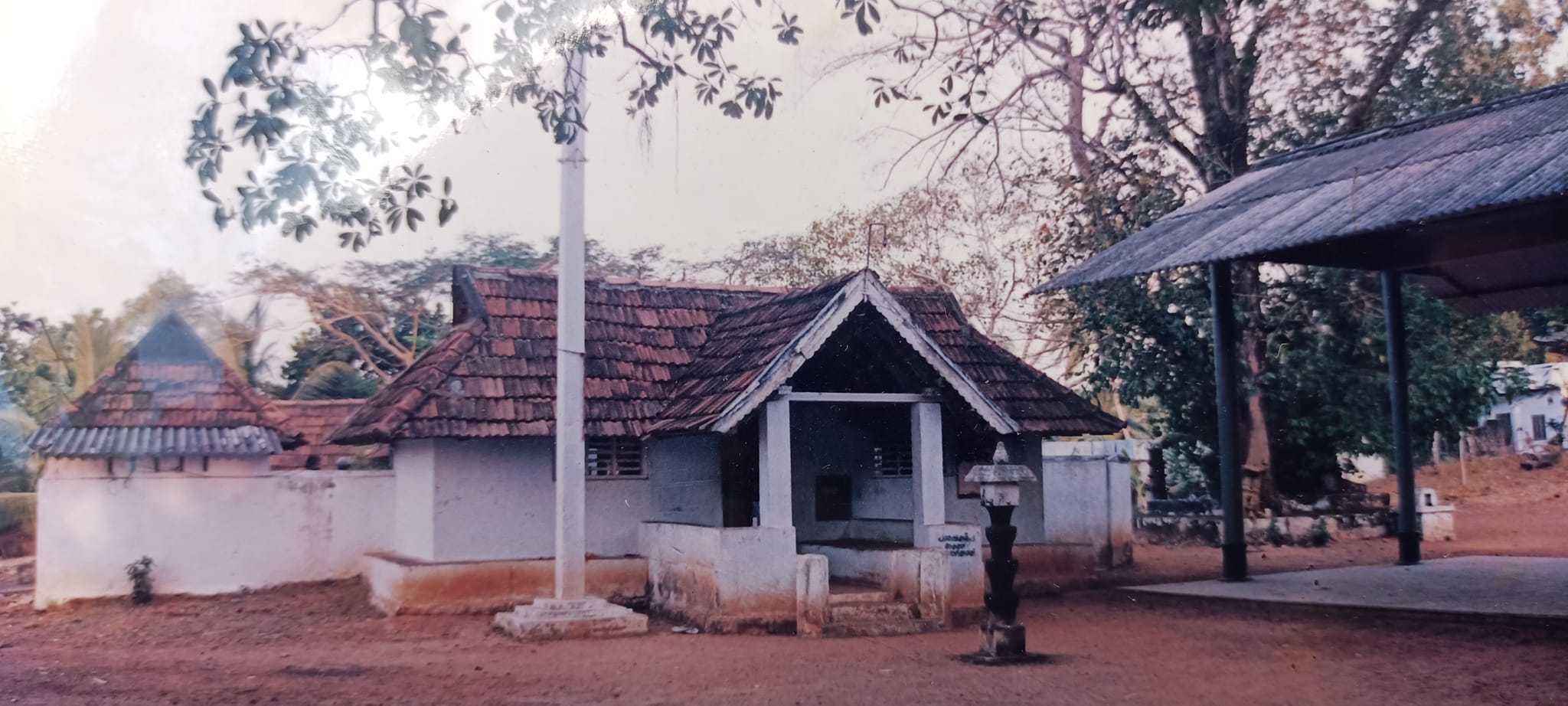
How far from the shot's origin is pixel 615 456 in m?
13.6

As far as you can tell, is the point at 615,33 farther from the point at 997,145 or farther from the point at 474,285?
the point at 997,145

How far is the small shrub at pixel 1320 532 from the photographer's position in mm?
19094

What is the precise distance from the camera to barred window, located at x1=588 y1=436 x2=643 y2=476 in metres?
13.4

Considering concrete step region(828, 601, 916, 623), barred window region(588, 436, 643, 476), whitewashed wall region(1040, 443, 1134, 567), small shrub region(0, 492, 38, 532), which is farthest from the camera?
small shrub region(0, 492, 38, 532)

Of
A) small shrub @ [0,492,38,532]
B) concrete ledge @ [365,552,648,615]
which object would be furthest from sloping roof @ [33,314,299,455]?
small shrub @ [0,492,38,532]

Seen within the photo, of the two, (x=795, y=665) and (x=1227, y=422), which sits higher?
(x=1227, y=422)

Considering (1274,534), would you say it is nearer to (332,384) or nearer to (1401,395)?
(1401,395)

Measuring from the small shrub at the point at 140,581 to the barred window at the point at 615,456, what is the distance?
521 cm

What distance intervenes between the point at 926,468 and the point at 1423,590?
179 inches

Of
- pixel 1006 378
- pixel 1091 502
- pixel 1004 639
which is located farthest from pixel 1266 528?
pixel 1004 639

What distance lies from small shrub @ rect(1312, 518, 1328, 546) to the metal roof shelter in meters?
4.46

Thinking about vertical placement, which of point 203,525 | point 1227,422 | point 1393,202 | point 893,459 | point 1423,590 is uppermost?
point 1393,202

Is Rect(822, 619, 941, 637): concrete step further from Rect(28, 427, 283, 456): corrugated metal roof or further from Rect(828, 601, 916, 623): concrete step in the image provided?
Rect(28, 427, 283, 456): corrugated metal roof

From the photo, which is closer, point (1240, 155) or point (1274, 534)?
point (1240, 155)
